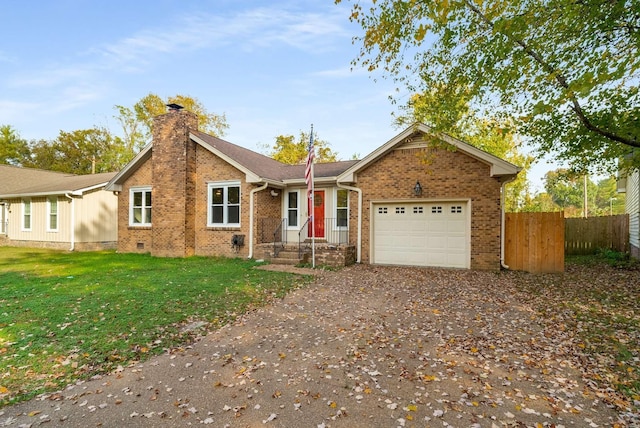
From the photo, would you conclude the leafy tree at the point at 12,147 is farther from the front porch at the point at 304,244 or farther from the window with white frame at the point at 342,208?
the window with white frame at the point at 342,208

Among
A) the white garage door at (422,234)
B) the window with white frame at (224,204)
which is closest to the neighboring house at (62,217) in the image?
the window with white frame at (224,204)

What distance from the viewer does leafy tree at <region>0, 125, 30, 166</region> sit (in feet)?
124

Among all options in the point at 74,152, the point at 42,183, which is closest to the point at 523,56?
the point at 42,183

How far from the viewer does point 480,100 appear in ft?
28.9

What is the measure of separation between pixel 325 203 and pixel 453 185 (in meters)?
4.92

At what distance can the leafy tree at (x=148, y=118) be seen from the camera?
31.5m

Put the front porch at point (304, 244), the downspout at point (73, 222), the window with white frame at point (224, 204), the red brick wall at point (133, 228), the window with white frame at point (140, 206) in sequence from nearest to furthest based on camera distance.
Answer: the front porch at point (304, 244)
the window with white frame at point (224, 204)
the red brick wall at point (133, 228)
the window with white frame at point (140, 206)
the downspout at point (73, 222)

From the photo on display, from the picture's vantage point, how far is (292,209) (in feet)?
46.3

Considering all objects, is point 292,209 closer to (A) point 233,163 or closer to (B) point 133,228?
(A) point 233,163

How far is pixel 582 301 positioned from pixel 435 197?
5.06 m

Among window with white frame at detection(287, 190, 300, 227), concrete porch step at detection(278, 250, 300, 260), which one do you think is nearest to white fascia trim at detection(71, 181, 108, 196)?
window with white frame at detection(287, 190, 300, 227)

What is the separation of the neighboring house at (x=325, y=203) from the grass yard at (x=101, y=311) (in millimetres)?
3070

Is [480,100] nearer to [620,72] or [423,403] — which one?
[620,72]

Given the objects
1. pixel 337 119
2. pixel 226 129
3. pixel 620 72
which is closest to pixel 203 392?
pixel 620 72
